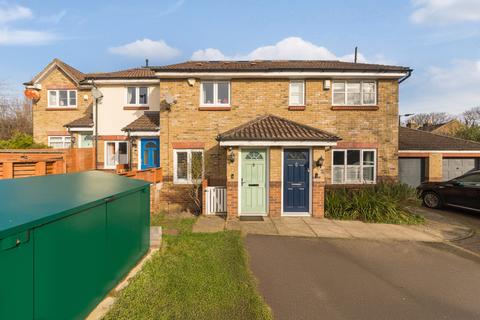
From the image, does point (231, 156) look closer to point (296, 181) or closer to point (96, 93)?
point (296, 181)

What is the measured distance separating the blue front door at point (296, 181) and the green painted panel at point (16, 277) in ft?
23.6

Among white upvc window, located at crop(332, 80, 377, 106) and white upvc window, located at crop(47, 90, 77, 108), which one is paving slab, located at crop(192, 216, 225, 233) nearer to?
white upvc window, located at crop(332, 80, 377, 106)

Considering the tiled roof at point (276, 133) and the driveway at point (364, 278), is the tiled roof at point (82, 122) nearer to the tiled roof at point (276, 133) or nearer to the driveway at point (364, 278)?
the tiled roof at point (276, 133)

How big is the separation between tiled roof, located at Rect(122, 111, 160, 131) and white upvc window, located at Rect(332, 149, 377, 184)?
27.5 feet

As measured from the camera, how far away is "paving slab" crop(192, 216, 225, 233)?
6.65 metres

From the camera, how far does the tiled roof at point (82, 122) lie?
40.9ft

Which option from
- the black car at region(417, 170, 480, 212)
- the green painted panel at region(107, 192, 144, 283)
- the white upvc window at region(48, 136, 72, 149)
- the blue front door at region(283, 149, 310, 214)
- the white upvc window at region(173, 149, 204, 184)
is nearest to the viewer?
the green painted panel at region(107, 192, 144, 283)

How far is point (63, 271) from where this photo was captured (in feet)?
7.38

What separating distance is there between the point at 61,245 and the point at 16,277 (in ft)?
1.54

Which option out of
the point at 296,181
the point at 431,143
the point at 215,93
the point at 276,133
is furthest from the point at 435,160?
the point at 215,93

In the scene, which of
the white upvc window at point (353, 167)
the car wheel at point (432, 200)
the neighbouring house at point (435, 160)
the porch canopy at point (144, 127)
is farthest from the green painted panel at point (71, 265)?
the neighbouring house at point (435, 160)

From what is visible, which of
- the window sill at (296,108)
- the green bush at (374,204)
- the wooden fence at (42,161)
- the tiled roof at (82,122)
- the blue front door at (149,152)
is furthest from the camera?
the tiled roof at (82,122)

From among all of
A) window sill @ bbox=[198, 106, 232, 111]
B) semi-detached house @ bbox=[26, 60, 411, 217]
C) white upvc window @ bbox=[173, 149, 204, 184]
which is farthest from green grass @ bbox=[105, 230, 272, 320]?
window sill @ bbox=[198, 106, 232, 111]

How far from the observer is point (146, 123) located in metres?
10.8
